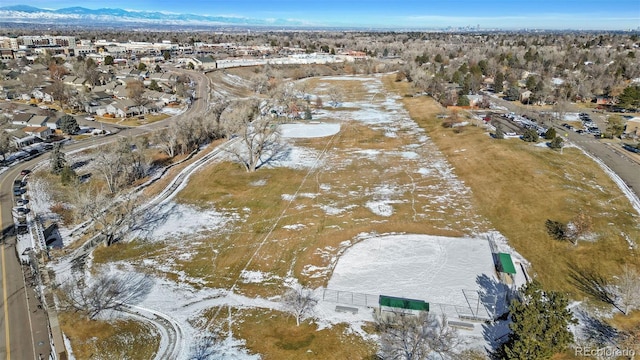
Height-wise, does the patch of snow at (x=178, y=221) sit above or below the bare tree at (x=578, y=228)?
below

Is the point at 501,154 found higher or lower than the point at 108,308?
higher

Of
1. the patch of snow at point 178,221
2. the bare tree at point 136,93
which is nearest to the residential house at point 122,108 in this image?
the bare tree at point 136,93

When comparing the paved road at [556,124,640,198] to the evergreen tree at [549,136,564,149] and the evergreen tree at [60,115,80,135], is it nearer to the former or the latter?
the evergreen tree at [549,136,564,149]

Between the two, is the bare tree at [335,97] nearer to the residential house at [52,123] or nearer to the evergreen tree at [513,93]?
the evergreen tree at [513,93]

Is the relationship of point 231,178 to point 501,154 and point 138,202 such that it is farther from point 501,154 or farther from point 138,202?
point 501,154

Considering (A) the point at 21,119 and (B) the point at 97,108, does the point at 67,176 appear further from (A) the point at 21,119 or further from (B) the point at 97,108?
(B) the point at 97,108

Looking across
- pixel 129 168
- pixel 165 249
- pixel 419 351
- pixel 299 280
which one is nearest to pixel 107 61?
pixel 129 168
